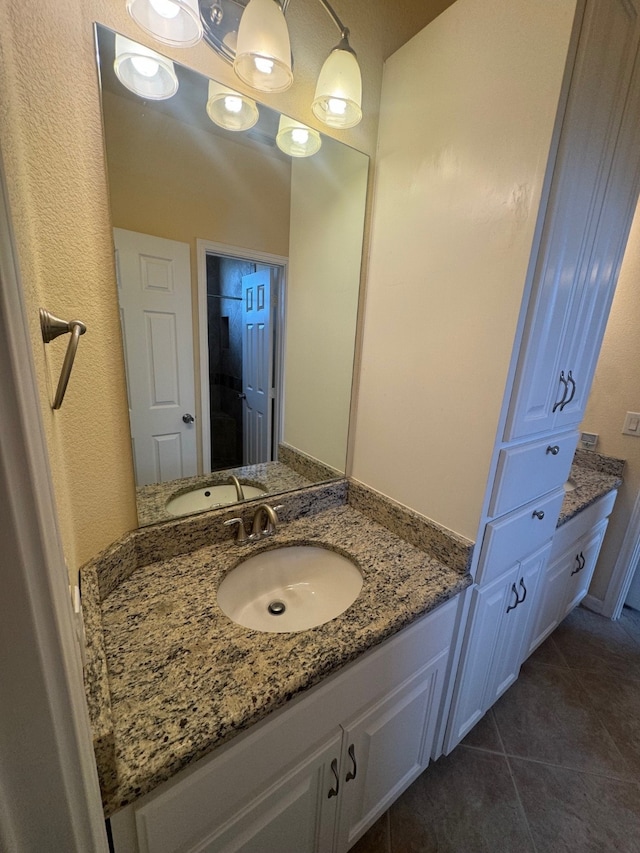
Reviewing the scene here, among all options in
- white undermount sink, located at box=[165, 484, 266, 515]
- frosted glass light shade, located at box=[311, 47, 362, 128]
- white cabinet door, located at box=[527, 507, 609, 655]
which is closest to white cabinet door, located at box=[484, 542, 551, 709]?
white cabinet door, located at box=[527, 507, 609, 655]

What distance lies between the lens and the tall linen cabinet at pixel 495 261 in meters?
0.75

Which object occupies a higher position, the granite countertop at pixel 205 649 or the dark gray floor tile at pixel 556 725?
the granite countertop at pixel 205 649

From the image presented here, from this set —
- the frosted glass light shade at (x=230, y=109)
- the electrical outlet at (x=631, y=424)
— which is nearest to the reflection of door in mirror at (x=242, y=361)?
the frosted glass light shade at (x=230, y=109)

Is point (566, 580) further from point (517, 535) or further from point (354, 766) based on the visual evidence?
point (354, 766)

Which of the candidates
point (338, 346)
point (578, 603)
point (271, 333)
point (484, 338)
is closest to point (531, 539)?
point (484, 338)

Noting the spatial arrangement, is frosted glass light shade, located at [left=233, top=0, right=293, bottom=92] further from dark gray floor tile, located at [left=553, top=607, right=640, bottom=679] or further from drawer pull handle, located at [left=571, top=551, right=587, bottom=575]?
dark gray floor tile, located at [left=553, top=607, right=640, bottom=679]

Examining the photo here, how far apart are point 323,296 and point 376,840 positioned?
1.77 meters

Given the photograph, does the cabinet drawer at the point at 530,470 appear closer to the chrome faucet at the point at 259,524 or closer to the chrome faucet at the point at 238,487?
the chrome faucet at the point at 259,524

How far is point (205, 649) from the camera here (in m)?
0.69

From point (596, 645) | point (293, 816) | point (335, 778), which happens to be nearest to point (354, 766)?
point (335, 778)

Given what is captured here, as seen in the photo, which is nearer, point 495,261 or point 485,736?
point 495,261

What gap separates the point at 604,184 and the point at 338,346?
0.83 metres

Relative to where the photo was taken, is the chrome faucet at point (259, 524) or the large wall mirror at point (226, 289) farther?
the chrome faucet at point (259, 524)

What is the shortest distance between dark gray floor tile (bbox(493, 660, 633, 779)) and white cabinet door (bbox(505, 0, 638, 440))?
4.12ft
